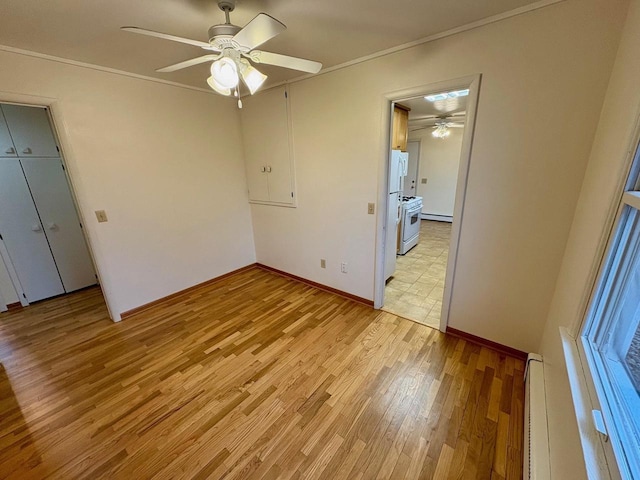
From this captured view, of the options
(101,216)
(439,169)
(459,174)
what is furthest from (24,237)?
(439,169)

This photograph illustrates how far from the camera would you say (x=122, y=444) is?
1.45 metres

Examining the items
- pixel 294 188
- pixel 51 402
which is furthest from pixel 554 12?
pixel 51 402

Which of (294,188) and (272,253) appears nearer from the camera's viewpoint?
(294,188)

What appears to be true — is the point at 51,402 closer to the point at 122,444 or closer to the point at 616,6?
the point at 122,444

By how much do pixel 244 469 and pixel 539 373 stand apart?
1812mm

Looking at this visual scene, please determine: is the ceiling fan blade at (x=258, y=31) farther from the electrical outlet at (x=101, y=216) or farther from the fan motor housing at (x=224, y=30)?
the electrical outlet at (x=101, y=216)

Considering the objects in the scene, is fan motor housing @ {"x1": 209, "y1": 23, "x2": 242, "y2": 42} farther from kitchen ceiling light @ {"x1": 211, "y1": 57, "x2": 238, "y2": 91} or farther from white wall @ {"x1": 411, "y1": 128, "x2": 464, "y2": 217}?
white wall @ {"x1": 411, "y1": 128, "x2": 464, "y2": 217}

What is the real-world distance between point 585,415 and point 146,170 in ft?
11.7

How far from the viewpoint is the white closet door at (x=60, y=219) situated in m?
2.97

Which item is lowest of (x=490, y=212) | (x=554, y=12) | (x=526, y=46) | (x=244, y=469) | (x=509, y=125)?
(x=244, y=469)

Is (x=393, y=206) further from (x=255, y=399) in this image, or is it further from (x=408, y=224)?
(x=255, y=399)

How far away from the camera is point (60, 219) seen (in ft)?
10.4

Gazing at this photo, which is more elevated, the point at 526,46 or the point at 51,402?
the point at 526,46

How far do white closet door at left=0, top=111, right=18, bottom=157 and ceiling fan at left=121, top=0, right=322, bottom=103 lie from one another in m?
2.78
